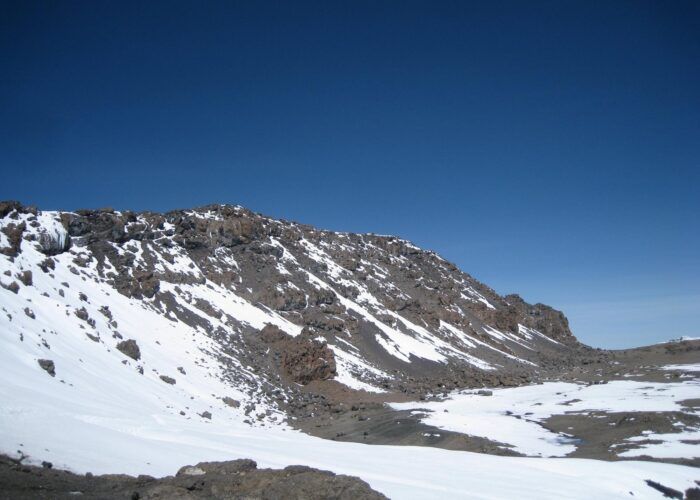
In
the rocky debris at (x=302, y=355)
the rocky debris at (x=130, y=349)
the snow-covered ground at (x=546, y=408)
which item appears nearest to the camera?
the snow-covered ground at (x=546, y=408)

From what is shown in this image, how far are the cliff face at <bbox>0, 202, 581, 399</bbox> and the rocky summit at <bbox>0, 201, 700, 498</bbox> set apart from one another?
0.26 metres

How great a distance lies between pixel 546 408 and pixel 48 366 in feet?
117

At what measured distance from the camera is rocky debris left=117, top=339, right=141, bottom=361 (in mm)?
36219

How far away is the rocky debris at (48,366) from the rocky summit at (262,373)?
8cm

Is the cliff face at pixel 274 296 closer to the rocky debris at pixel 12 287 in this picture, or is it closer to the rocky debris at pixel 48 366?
the rocky debris at pixel 12 287

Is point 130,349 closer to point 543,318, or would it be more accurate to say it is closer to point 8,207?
point 8,207

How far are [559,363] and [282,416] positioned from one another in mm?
66945

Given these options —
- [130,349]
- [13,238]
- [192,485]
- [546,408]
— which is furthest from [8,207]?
[546,408]

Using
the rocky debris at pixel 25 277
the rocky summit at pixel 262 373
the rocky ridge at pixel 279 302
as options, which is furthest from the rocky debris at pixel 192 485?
the rocky debris at pixel 25 277

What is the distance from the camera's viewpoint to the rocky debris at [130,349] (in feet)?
119

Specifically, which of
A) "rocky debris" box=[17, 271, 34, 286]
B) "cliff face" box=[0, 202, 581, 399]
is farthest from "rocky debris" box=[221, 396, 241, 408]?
"rocky debris" box=[17, 271, 34, 286]

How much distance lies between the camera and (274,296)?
210 feet

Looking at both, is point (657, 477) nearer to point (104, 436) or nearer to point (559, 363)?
point (104, 436)

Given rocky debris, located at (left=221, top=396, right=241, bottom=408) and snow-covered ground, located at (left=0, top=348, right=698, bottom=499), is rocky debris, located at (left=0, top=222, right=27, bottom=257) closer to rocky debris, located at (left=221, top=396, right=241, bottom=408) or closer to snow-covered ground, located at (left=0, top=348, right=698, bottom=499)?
snow-covered ground, located at (left=0, top=348, right=698, bottom=499)
